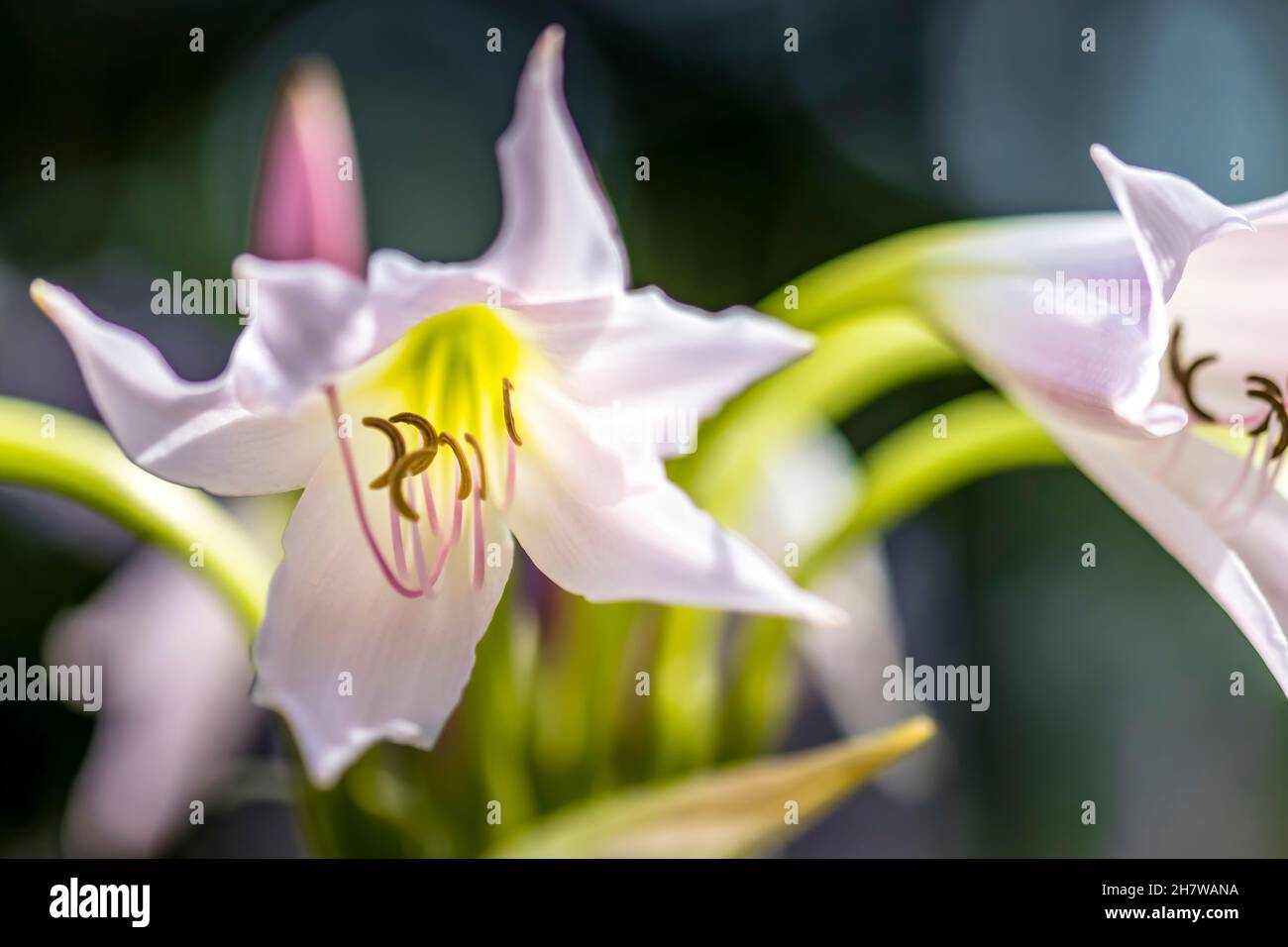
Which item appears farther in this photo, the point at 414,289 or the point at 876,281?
the point at 876,281

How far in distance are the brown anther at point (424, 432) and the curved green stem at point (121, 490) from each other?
0.40 ft


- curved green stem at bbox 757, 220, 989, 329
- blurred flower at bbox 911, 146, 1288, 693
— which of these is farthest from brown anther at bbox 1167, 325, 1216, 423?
curved green stem at bbox 757, 220, 989, 329

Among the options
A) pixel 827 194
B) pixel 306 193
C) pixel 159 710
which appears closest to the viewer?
pixel 306 193

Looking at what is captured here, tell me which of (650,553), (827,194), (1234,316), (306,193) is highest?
(827,194)

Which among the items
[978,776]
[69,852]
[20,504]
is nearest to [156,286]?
[20,504]

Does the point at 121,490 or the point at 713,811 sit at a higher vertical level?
the point at 121,490

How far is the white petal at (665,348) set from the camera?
1.55 ft

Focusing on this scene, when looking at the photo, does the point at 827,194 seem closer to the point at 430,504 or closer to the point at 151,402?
the point at 430,504

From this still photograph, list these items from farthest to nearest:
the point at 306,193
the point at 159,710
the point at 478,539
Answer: the point at 159,710
the point at 306,193
the point at 478,539

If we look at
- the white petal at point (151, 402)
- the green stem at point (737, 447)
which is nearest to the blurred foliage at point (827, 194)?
the green stem at point (737, 447)

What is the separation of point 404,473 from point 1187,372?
1.21ft

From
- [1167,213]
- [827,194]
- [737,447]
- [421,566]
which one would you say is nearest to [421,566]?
[421,566]

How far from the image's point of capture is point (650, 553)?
503 millimetres

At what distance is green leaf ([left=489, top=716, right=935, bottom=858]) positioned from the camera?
59 centimetres
